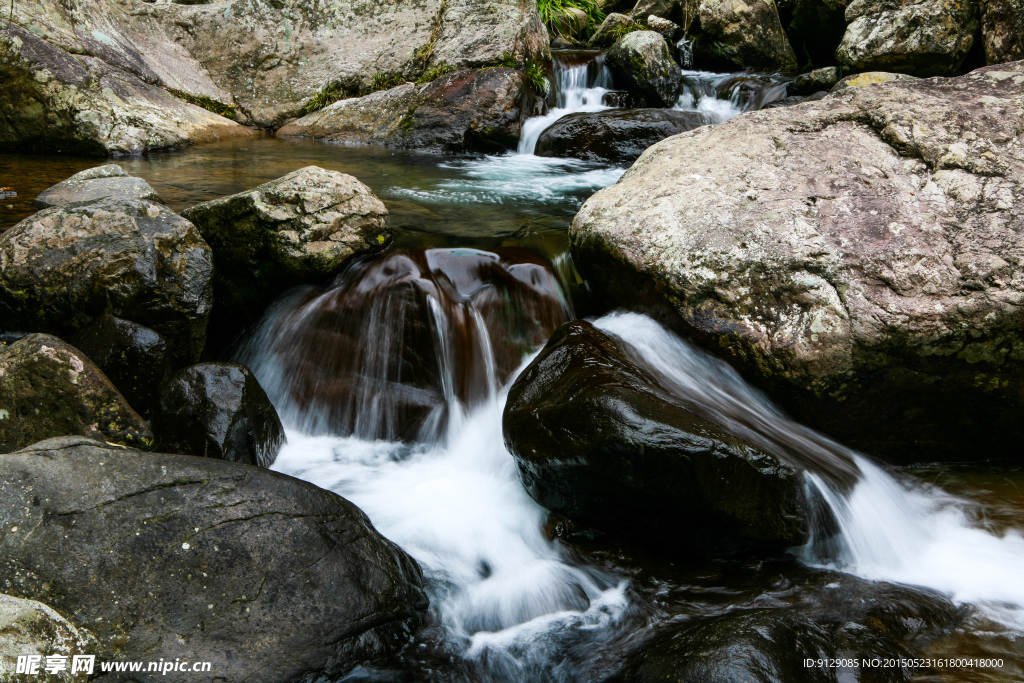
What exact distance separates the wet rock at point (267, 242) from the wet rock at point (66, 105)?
4777mm

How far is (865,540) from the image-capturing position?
2900 millimetres

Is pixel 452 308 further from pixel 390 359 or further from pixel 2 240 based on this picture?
pixel 2 240

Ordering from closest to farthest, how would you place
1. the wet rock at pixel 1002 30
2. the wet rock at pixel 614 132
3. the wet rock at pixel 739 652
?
the wet rock at pixel 739 652
the wet rock at pixel 1002 30
the wet rock at pixel 614 132

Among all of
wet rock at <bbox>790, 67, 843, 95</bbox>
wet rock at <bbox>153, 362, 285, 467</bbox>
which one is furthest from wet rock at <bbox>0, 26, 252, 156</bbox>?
wet rock at <bbox>790, 67, 843, 95</bbox>

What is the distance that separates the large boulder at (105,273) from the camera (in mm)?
3600

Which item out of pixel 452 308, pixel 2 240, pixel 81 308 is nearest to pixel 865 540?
pixel 452 308

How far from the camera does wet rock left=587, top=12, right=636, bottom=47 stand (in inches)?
441

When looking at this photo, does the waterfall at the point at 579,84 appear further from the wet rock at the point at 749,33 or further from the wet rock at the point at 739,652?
the wet rock at the point at 739,652

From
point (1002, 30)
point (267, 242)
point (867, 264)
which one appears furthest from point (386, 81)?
point (867, 264)

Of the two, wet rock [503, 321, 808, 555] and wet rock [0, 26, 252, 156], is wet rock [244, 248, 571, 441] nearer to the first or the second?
wet rock [503, 321, 808, 555]

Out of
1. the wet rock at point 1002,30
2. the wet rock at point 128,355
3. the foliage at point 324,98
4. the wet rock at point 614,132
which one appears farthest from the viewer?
the foliage at point 324,98

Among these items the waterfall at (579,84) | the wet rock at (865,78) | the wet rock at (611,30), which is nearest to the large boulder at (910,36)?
the wet rock at (865,78)

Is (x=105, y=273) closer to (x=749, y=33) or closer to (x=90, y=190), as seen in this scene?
(x=90, y=190)

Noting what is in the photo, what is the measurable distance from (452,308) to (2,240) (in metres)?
2.66
